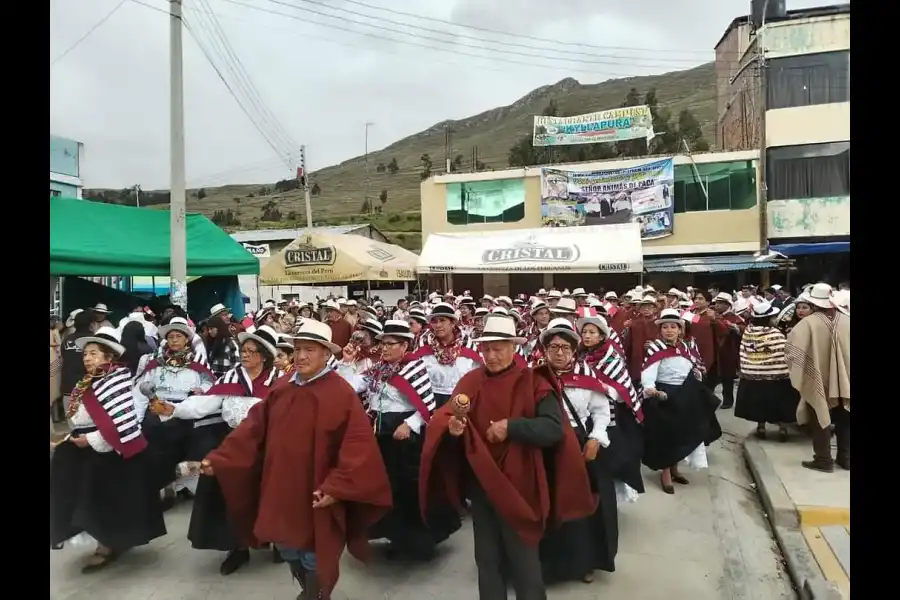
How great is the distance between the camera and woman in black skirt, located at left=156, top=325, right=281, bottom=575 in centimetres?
482

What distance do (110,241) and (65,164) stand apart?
342 cm

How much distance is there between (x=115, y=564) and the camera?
483 cm

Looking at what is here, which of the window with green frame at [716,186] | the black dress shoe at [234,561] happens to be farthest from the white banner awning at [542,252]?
the black dress shoe at [234,561]

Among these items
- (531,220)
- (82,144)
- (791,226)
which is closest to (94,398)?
(82,144)

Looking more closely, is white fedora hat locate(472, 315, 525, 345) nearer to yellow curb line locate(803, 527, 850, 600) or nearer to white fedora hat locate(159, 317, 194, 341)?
yellow curb line locate(803, 527, 850, 600)

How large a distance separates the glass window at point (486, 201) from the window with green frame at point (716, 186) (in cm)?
603

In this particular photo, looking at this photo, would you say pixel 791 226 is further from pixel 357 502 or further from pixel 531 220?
pixel 357 502

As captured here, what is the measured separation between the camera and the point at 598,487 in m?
4.48

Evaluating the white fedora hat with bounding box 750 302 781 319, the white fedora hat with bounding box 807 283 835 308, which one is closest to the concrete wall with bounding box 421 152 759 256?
the white fedora hat with bounding box 750 302 781 319

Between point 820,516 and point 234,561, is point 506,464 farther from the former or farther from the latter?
point 820,516

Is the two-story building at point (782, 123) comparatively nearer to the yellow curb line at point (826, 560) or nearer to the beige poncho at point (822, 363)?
the beige poncho at point (822, 363)

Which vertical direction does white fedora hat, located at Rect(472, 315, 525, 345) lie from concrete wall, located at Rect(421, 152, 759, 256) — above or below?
below

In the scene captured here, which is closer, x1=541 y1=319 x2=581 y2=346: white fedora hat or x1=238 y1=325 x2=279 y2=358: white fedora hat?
x1=541 y1=319 x2=581 y2=346: white fedora hat

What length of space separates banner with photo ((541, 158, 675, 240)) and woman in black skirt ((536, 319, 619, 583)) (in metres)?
20.2
